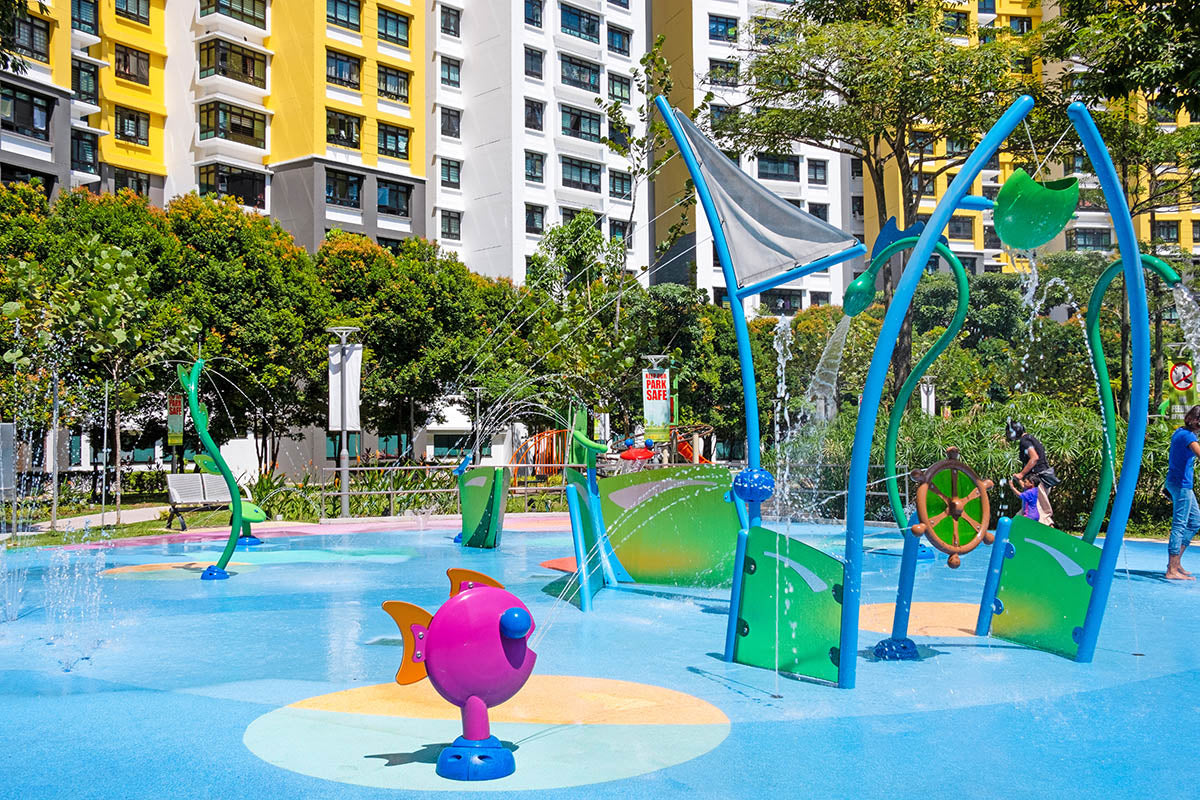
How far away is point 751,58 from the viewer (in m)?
24.7

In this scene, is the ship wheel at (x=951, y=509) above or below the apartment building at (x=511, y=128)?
below

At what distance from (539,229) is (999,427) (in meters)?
38.1

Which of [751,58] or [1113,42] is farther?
[751,58]

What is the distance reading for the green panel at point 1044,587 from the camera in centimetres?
748

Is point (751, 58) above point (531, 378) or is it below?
above

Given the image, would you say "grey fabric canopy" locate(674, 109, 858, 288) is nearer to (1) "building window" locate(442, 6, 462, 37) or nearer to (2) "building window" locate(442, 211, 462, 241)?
(2) "building window" locate(442, 211, 462, 241)

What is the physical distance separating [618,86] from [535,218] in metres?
10.8

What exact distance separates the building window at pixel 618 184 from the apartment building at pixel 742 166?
8.13 ft

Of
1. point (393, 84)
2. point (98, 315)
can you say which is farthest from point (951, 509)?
point (393, 84)

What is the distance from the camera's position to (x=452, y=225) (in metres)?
53.3

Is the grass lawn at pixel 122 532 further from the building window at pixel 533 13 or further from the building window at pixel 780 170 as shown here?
the building window at pixel 780 170

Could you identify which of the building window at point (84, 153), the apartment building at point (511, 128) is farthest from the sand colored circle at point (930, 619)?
the apartment building at point (511, 128)

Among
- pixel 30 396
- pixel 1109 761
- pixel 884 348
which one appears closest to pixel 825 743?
pixel 1109 761

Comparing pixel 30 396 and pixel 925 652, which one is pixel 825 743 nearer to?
pixel 925 652
